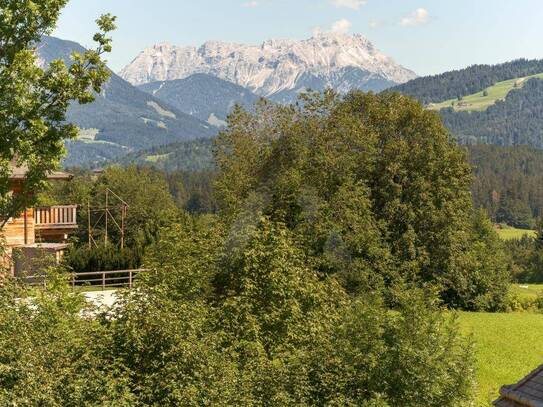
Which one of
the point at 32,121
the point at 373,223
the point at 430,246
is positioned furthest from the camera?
the point at 430,246

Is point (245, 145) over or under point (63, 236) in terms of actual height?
over

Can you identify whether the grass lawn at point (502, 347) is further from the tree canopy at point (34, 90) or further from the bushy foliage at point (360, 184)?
the tree canopy at point (34, 90)

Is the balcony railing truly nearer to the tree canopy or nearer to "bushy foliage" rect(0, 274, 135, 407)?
"bushy foliage" rect(0, 274, 135, 407)

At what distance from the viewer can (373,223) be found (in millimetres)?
36656

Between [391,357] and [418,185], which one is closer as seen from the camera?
[391,357]

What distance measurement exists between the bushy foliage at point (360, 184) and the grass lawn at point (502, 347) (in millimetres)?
3484

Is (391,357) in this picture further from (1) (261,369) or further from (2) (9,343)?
(2) (9,343)

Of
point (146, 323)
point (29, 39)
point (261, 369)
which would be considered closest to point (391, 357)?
point (261, 369)

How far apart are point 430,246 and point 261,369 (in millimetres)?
24127

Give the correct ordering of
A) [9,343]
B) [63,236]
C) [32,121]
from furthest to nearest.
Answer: [63,236] < [32,121] < [9,343]

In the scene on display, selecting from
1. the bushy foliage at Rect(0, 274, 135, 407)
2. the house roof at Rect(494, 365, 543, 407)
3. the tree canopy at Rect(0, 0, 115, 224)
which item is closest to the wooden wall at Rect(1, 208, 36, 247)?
the bushy foliage at Rect(0, 274, 135, 407)

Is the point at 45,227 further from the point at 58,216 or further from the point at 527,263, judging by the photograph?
the point at 527,263

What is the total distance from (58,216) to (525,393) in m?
38.9

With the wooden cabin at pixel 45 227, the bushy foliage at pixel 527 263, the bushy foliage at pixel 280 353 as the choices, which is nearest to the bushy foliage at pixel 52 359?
the bushy foliage at pixel 280 353
